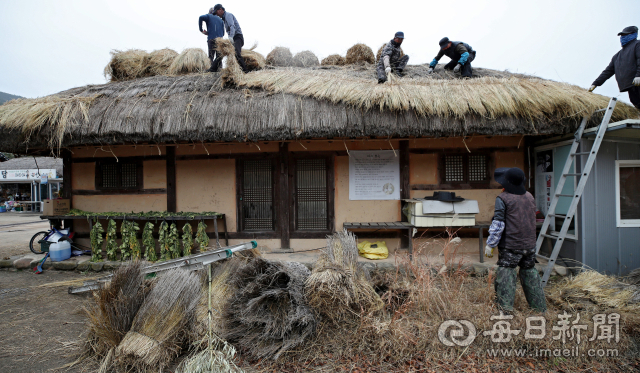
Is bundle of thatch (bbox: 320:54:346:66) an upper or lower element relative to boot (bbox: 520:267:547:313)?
upper

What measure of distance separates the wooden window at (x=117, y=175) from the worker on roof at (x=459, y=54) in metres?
6.78

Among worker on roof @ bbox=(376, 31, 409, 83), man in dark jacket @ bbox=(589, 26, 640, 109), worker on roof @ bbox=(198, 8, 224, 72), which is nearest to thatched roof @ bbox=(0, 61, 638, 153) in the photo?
man in dark jacket @ bbox=(589, 26, 640, 109)

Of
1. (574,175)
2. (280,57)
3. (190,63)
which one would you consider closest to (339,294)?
(574,175)

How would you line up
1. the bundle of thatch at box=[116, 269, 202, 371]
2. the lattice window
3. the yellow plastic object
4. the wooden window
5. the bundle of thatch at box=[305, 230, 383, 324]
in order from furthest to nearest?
the wooden window, the lattice window, the yellow plastic object, the bundle of thatch at box=[305, 230, 383, 324], the bundle of thatch at box=[116, 269, 202, 371]

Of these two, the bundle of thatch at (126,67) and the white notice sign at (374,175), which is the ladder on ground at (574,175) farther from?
the bundle of thatch at (126,67)

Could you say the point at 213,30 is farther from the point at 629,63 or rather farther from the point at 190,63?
the point at 629,63

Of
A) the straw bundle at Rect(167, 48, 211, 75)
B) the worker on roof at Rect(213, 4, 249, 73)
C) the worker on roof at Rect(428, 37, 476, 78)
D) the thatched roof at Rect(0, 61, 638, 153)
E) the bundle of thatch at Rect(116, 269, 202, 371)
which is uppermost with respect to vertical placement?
the worker on roof at Rect(213, 4, 249, 73)

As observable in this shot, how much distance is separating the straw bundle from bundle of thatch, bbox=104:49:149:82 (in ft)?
2.47

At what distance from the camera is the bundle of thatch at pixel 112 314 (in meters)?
2.60

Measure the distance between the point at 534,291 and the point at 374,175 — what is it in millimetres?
3075

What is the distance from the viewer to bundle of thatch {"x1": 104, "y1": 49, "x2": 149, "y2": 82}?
289 inches

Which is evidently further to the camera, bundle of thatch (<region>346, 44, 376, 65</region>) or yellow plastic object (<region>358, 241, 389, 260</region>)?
bundle of thatch (<region>346, 44, 376, 65</region>)

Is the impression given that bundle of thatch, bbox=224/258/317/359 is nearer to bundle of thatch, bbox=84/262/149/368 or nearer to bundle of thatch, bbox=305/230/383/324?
bundle of thatch, bbox=305/230/383/324

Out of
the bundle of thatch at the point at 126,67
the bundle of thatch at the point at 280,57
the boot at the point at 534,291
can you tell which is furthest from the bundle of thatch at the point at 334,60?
the boot at the point at 534,291
